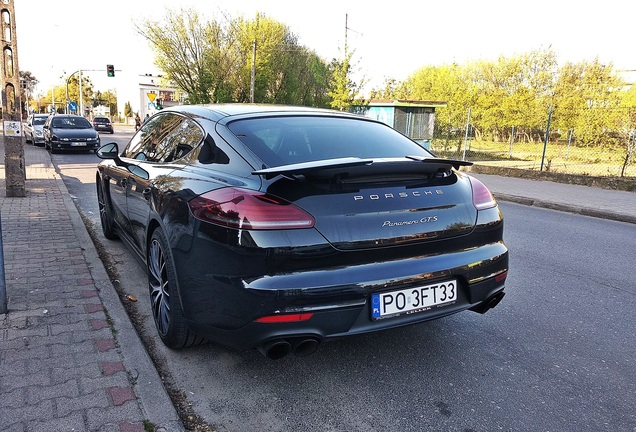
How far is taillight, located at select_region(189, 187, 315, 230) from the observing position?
2.40 m

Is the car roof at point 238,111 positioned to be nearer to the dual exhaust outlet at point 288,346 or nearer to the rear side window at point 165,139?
the rear side window at point 165,139

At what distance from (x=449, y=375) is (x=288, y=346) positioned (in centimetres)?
113

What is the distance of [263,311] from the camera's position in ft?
7.86

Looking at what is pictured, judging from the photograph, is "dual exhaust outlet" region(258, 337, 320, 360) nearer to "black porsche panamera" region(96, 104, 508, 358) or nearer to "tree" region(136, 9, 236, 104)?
"black porsche panamera" region(96, 104, 508, 358)

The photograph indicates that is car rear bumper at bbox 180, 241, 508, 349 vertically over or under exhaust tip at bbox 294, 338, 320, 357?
over

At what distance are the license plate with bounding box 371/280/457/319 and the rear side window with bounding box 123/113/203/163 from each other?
1657mm

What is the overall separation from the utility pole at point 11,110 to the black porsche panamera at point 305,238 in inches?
245

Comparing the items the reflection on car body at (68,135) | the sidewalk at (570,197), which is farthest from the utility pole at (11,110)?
the reflection on car body at (68,135)

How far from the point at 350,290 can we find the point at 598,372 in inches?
73.3

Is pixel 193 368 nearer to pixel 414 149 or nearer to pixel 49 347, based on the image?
pixel 49 347

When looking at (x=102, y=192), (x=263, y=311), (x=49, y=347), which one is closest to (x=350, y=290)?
(x=263, y=311)

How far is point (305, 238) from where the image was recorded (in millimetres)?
2398

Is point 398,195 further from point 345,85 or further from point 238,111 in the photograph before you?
point 345,85

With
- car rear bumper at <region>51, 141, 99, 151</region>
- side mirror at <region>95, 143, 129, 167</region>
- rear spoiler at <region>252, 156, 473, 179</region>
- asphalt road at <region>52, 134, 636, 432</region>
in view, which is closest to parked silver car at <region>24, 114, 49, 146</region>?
car rear bumper at <region>51, 141, 99, 151</region>
